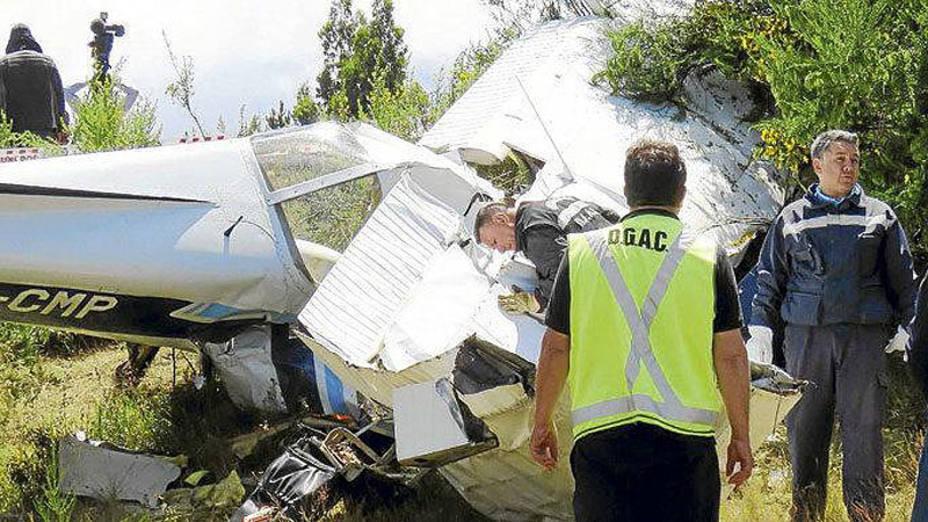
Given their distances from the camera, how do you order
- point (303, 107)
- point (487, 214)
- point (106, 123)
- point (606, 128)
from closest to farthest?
point (487, 214)
point (606, 128)
point (106, 123)
point (303, 107)

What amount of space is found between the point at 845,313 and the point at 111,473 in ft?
12.8

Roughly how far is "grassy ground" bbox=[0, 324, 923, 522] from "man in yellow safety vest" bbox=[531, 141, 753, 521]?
1876mm

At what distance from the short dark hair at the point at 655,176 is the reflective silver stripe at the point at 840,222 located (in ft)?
5.26

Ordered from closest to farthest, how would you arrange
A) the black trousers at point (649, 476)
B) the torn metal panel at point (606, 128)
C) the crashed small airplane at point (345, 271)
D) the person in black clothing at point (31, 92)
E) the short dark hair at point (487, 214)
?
the black trousers at point (649, 476), the crashed small airplane at point (345, 271), the short dark hair at point (487, 214), the torn metal panel at point (606, 128), the person in black clothing at point (31, 92)

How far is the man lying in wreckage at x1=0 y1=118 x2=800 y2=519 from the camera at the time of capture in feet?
13.5

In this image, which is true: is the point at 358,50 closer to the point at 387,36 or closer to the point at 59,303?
the point at 387,36

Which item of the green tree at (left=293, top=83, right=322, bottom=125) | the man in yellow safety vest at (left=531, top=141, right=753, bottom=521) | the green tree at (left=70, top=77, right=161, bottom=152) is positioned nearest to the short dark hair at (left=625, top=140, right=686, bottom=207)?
the man in yellow safety vest at (left=531, top=141, right=753, bottom=521)

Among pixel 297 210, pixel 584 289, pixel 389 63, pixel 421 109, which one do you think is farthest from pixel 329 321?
pixel 389 63

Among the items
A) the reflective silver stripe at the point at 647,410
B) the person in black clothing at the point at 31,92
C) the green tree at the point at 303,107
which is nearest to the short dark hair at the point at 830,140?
the reflective silver stripe at the point at 647,410

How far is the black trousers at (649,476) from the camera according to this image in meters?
2.75

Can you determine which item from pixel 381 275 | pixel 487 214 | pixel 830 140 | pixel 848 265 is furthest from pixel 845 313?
pixel 381 275

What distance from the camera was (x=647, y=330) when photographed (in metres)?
2.78

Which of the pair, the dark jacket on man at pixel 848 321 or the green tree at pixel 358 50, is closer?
the dark jacket on man at pixel 848 321

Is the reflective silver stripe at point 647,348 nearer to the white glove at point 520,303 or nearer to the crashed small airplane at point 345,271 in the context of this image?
the crashed small airplane at point 345,271
